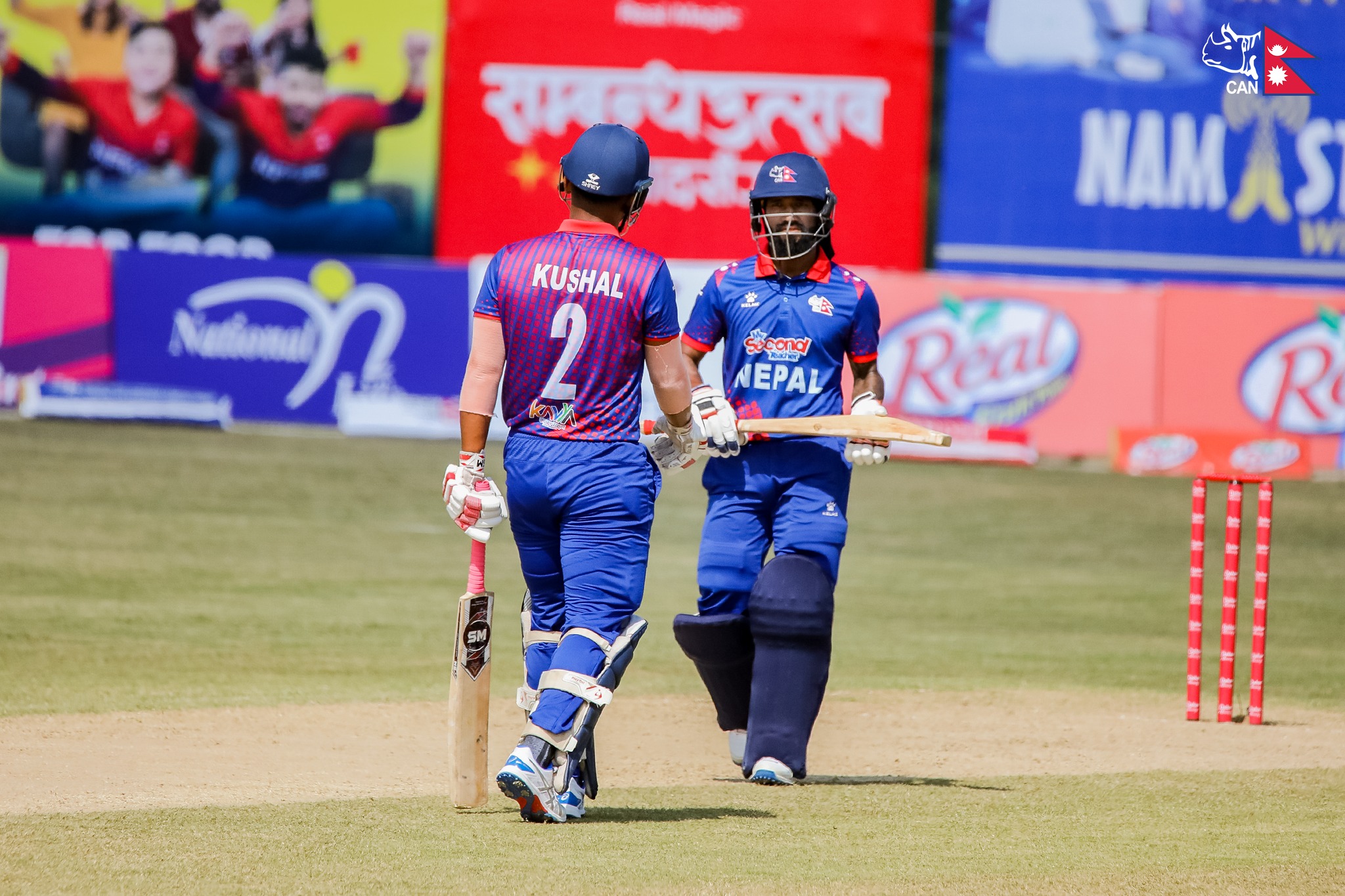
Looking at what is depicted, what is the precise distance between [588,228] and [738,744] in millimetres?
2348

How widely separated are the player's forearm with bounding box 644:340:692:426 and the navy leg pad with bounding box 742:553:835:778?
1.05 meters

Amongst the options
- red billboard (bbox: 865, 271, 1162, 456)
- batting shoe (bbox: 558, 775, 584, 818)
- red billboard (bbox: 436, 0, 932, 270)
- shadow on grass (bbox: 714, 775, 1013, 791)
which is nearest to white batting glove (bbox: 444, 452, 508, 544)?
batting shoe (bbox: 558, 775, 584, 818)

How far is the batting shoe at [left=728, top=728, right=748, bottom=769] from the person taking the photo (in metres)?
7.09

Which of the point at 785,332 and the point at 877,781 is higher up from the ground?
the point at 785,332

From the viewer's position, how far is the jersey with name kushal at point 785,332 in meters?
6.95

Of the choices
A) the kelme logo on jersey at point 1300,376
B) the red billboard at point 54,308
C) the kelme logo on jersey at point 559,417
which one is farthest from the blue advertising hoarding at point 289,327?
the kelme logo on jersey at point 559,417

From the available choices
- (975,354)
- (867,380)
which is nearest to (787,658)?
(867,380)

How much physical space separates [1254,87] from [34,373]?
51.9 feet

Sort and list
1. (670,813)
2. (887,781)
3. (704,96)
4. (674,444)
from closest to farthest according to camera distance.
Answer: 1. (670,813)
2. (674,444)
3. (887,781)
4. (704,96)

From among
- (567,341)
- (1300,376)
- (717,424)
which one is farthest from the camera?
(1300,376)

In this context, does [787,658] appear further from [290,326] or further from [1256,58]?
[290,326]

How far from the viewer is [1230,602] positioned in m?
8.27

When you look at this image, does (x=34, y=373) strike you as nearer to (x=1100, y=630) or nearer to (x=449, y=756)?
(x=1100, y=630)

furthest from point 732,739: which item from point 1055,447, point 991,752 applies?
point 1055,447
